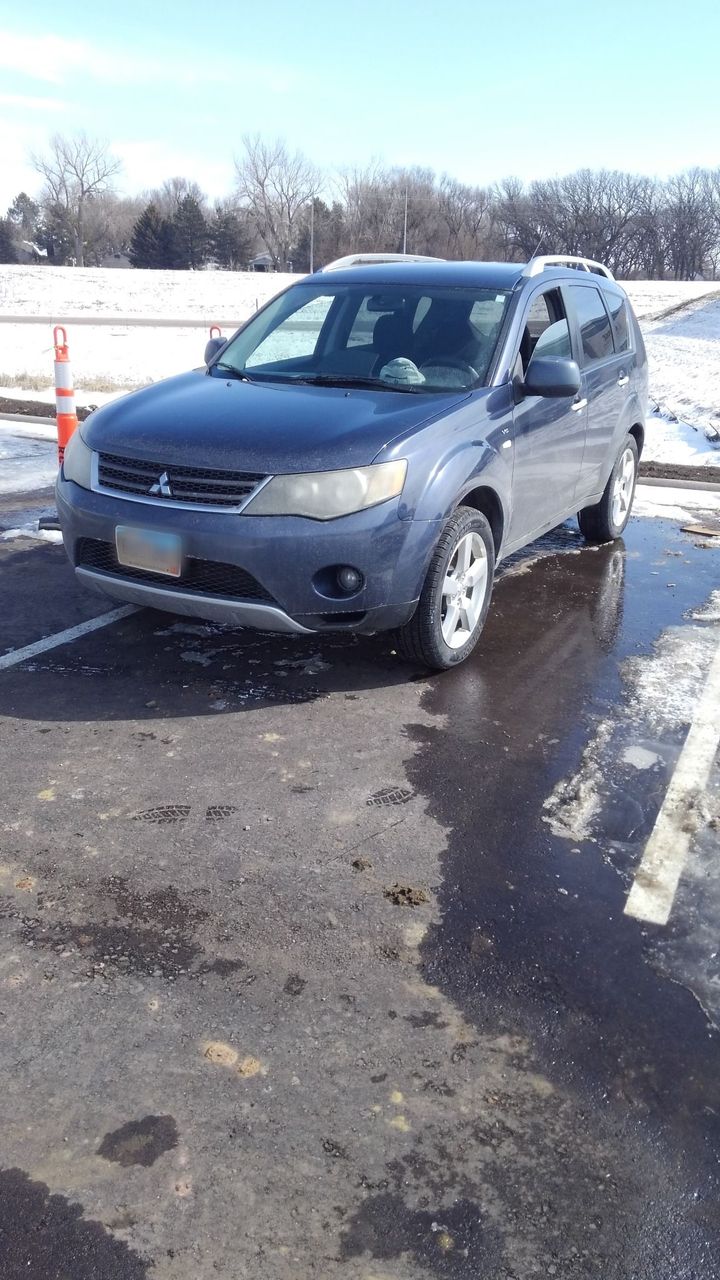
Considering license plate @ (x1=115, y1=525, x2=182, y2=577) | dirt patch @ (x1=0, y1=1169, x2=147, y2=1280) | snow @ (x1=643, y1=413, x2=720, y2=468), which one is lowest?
dirt patch @ (x1=0, y1=1169, x2=147, y2=1280)

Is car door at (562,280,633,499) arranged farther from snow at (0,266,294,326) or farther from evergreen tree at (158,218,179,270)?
evergreen tree at (158,218,179,270)

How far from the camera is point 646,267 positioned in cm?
9531

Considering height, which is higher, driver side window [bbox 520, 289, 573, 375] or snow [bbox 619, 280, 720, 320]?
snow [bbox 619, 280, 720, 320]

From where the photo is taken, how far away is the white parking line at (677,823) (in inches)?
122

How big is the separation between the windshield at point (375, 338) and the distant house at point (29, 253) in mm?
105249

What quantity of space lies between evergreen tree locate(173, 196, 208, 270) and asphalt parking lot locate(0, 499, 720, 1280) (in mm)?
91576

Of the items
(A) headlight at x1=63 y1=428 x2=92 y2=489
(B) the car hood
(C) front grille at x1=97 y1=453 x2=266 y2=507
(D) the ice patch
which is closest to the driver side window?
(B) the car hood

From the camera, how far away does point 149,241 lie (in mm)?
87562

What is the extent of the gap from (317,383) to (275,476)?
1098 mm

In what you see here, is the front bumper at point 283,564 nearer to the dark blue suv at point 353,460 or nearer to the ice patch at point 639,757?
the dark blue suv at point 353,460

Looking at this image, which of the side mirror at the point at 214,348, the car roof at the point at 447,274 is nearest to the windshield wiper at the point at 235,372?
the side mirror at the point at 214,348

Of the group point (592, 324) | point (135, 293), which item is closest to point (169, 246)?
point (135, 293)

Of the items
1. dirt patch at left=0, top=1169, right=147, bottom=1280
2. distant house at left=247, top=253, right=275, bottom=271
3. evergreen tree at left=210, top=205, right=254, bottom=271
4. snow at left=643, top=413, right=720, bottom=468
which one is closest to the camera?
dirt patch at left=0, top=1169, right=147, bottom=1280

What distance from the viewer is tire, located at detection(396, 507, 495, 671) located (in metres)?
4.42
